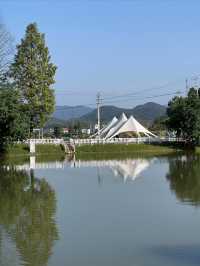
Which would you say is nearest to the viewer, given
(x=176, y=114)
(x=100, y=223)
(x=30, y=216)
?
(x=100, y=223)

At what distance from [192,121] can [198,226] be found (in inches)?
1633

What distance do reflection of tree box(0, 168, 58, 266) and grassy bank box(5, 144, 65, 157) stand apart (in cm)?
2046

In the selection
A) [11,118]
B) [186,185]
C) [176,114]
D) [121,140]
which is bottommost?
[186,185]

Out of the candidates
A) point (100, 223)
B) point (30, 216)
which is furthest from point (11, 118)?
point (100, 223)

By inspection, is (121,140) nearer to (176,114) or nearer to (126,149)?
(126,149)

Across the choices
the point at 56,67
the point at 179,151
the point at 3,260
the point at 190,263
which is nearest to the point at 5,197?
the point at 3,260

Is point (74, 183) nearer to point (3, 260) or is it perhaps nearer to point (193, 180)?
point (193, 180)

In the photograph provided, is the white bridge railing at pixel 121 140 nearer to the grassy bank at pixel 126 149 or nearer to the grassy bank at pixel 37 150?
the grassy bank at pixel 126 149

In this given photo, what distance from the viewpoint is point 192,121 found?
53.4 meters

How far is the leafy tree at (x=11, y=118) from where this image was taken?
123 ft

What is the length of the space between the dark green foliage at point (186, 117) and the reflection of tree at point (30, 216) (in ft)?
102

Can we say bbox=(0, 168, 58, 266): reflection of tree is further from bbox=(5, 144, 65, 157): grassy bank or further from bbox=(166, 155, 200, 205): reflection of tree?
bbox=(5, 144, 65, 157): grassy bank

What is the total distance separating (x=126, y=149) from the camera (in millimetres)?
53156

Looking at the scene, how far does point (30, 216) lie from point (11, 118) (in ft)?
79.7
